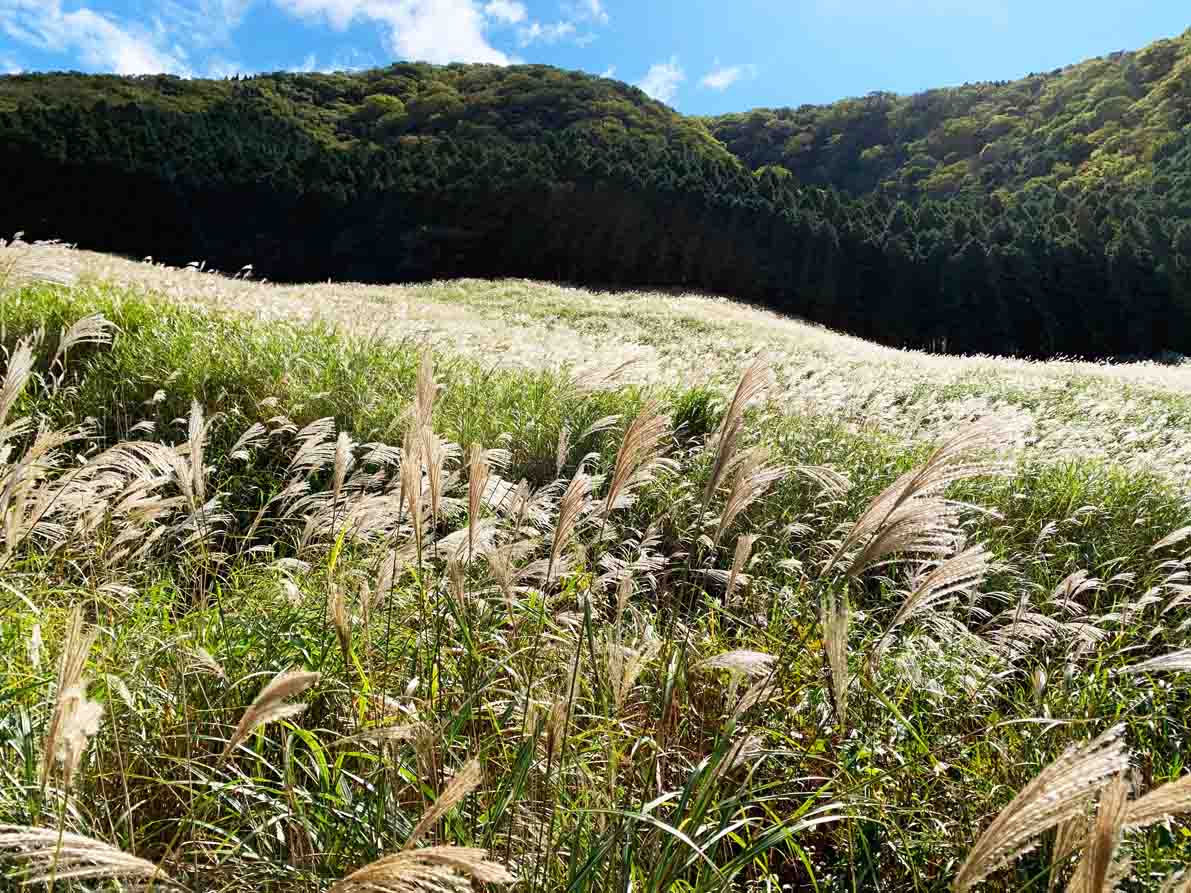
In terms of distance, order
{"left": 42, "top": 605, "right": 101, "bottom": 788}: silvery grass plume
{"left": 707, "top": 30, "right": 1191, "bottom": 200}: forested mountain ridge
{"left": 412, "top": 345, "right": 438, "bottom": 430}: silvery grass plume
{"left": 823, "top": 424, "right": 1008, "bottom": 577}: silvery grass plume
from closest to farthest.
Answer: {"left": 42, "top": 605, "right": 101, "bottom": 788}: silvery grass plume, {"left": 823, "top": 424, "right": 1008, "bottom": 577}: silvery grass plume, {"left": 412, "top": 345, "right": 438, "bottom": 430}: silvery grass plume, {"left": 707, "top": 30, "right": 1191, "bottom": 200}: forested mountain ridge

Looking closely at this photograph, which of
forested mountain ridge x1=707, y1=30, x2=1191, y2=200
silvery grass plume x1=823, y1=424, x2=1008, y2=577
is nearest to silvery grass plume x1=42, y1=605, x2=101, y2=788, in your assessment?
silvery grass plume x1=823, y1=424, x2=1008, y2=577

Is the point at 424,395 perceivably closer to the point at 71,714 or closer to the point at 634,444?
the point at 634,444

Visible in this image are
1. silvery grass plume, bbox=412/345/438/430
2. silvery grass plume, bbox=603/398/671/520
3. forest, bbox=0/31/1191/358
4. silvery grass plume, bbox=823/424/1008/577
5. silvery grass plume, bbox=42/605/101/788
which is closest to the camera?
silvery grass plume, bbox=42/605/101/788

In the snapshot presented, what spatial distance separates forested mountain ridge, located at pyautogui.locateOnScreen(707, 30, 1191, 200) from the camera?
135 ft

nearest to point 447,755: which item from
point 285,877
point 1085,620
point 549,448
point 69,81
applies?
point 285,877

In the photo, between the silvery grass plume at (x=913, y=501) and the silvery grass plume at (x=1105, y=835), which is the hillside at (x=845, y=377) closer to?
the silvery grass plume at (x=913, y=501)

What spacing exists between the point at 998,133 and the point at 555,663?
195 ft

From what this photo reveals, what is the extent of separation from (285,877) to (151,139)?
27715 millimetres

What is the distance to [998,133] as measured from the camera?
162 ft

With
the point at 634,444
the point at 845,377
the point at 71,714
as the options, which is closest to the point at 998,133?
the point at 845,377

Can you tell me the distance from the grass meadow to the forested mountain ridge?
132ft

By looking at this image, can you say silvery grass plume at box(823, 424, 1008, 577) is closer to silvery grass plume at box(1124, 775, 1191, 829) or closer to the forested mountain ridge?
silvery grass plume at box(1124, 775, 1191, 829)

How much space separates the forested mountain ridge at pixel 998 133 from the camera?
41.3 meters

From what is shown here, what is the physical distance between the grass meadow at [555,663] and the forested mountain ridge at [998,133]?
4023cm
